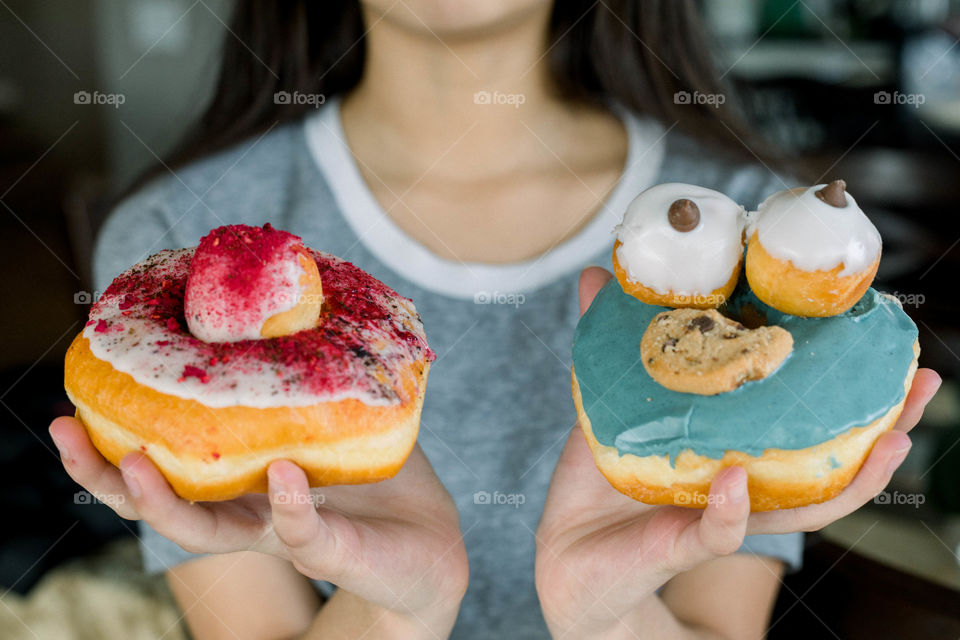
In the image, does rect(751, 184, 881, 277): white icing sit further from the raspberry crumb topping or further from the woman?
the raspberry crumb topping

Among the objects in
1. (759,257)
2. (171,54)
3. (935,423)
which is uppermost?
(759,257)

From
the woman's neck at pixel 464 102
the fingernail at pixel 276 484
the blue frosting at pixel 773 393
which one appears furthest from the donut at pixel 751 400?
the woman's neck at pixel 464 102

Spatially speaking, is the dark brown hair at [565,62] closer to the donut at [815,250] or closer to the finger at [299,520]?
the donut at [815,250]

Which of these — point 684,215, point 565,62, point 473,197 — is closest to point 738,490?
point 684,215

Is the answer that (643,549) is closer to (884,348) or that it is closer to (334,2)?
(884,348)

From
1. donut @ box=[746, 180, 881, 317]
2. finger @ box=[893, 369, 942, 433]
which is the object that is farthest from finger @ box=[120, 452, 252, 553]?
finger @ box=[893, 369, 942, 433]

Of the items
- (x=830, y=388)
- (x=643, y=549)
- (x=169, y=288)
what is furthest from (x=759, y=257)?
(x=169, y=288)
